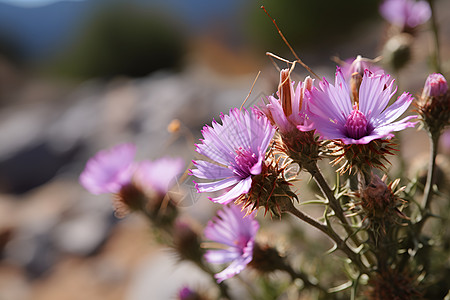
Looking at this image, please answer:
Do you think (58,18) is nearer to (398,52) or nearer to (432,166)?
(398,52)

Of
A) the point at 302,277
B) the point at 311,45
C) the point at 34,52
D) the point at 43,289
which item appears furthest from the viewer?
the point at 34,52

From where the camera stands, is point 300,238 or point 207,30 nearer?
point 300,238

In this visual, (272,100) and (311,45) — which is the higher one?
(272,100)

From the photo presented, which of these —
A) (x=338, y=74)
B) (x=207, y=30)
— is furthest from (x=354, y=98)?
(x=207, y=30)

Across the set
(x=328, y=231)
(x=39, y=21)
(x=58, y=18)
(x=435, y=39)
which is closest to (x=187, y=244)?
(x=328, y=231)

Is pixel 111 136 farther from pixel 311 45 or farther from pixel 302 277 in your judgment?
pixel 311 45

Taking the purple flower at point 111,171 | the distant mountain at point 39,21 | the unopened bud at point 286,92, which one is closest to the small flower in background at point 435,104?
the unopened bud at point 286,92
